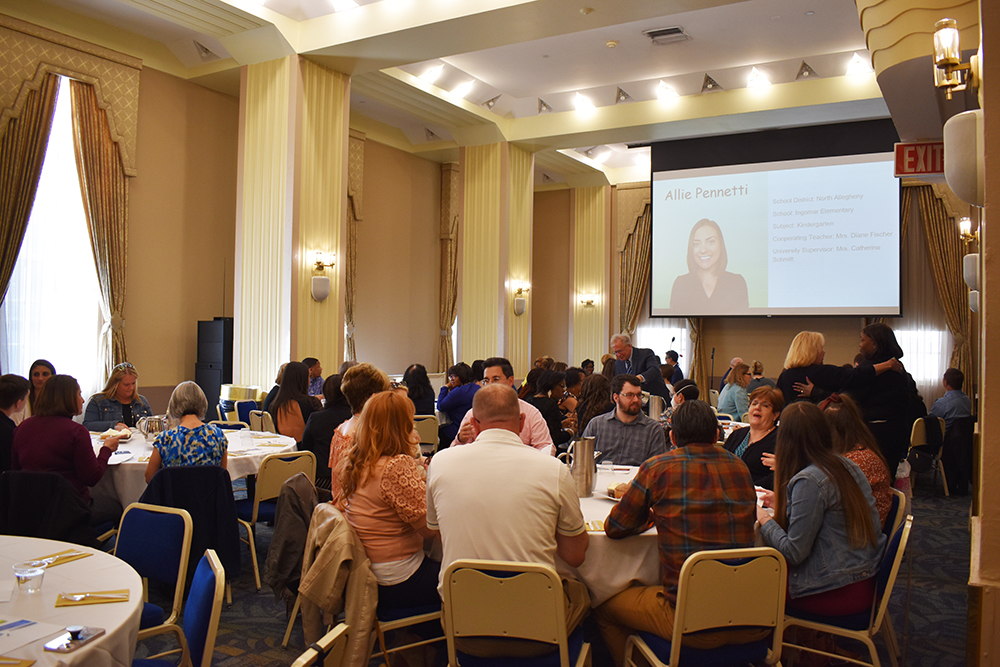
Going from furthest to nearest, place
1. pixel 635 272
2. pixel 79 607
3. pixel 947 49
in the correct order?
pixel 635 272, pixel 947 49, pixel 79 607

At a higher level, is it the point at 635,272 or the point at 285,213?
the point at 285,213

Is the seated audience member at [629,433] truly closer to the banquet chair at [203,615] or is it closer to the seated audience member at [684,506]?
the seated audience member at [684,506]

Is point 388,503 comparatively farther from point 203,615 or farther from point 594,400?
point 594,400

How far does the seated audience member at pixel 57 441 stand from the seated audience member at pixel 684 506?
271 centimetres

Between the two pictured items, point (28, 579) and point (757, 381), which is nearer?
point (28, 579)

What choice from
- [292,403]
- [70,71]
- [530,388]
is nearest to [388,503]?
[292,403]

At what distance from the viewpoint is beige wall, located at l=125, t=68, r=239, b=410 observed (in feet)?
27.5

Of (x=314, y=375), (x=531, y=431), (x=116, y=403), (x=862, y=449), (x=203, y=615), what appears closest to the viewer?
(x=203, y=615)

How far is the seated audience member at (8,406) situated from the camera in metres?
3.96

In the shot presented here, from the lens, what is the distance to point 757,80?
9.72m

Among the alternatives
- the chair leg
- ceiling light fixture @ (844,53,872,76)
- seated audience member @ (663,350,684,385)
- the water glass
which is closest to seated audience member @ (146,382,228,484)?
the chair leg

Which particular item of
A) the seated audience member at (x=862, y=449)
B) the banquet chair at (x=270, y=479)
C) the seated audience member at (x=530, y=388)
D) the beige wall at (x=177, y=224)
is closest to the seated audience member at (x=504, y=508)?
the seated audience member at (x=862, y=449)

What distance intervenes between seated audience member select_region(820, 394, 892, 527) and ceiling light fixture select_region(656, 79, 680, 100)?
25.9 feet

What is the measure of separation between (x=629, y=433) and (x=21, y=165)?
655 centimetres
